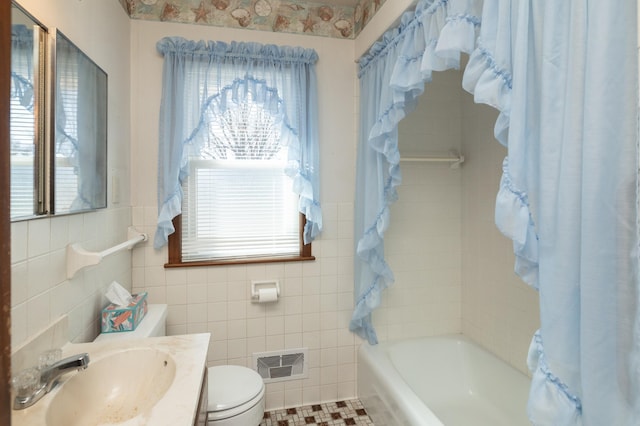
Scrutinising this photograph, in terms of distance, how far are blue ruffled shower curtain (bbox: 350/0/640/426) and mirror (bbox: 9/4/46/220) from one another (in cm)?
136

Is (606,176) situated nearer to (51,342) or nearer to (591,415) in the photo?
(591,415)

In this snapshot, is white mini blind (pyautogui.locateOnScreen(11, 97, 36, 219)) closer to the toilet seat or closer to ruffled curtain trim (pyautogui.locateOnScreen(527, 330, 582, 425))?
the toilet seat

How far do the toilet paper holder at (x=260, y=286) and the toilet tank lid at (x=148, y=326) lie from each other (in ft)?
1.63

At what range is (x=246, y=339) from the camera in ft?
7.11

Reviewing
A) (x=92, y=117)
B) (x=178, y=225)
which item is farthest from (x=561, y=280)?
(x=178, y=225)

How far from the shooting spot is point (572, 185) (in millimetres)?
856

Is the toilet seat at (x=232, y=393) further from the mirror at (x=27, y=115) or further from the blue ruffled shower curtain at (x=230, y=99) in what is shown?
the mirror at (x=27, y=115)

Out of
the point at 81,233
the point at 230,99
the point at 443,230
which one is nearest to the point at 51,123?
the point at 81,233

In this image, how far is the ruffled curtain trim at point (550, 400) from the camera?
0.85m

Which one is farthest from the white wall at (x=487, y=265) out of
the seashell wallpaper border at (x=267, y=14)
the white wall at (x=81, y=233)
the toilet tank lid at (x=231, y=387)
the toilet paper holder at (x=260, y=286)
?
the white wall at (x=81, y=233)

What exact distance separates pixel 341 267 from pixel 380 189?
66 cm

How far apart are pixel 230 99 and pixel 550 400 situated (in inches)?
78.8

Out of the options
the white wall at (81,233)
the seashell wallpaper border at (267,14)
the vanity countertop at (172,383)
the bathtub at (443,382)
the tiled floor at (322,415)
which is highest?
the seashell wallpaper border at (267,14)

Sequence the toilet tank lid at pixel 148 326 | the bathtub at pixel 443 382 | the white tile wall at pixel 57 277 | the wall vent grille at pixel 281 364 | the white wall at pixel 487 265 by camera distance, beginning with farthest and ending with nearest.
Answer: the wall vent grille at pixel 281 364, the white wall at pixel 487 265, the bathtub at pixel 443 382, the toilet tank lid at pixel 148 326, the white tile wall at pixel 57 277
